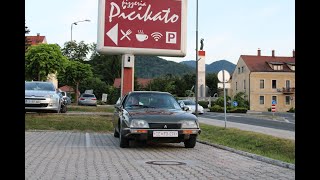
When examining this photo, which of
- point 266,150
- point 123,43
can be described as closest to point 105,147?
point 266,150

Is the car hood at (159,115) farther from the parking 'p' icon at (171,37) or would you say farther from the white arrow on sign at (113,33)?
the parking 'p' icon at (171,37)

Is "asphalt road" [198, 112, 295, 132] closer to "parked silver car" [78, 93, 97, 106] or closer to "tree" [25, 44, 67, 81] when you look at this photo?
"tree" [25, 44, 67, 81]

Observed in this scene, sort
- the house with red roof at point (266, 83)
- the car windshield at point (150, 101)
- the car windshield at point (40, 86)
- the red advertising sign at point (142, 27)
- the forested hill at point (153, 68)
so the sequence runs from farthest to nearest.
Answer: the forested hill at point (153, 68)
the house with red roof at point (266, 83)
the car windshield at point (40, 86)
the red advertising sign at point (142, 27)
the car windshield at point (150, 101)

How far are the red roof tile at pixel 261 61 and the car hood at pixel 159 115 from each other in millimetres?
67000

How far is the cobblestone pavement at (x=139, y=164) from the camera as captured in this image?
243 inches

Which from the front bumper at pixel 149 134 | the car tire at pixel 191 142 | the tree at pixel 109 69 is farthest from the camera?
the tree at pixel 109 69

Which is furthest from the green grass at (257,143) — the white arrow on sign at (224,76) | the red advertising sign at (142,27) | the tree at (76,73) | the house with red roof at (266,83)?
the house with red roof at (266,83)
